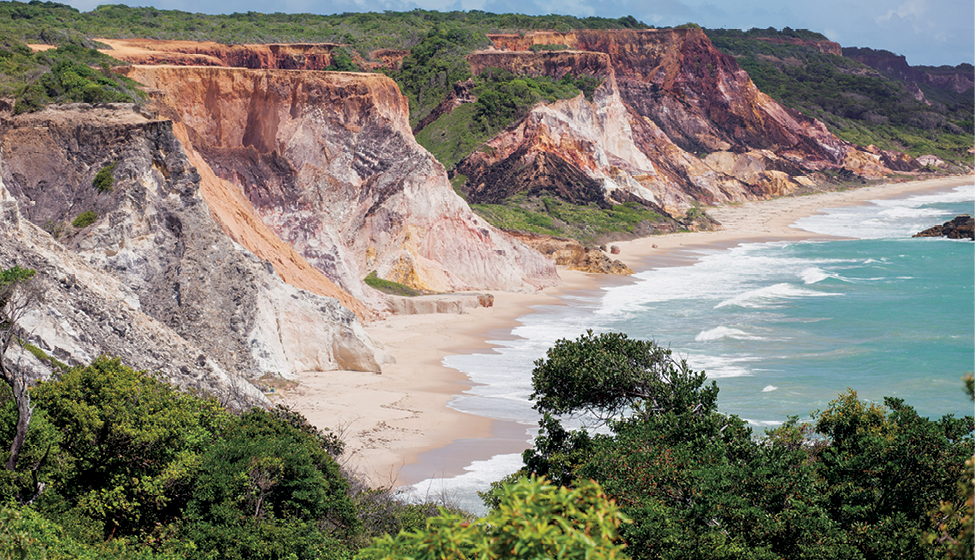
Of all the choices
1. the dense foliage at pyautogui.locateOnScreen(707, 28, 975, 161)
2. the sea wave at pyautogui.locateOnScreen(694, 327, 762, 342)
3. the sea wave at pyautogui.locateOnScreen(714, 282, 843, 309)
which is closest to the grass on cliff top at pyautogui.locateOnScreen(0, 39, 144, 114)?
the sea wave at pyautogui.locateOnScreen(694, 327, 762, 342)

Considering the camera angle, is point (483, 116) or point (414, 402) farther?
point (483, 116)

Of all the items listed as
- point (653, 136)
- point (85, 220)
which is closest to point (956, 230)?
point (653, 136)

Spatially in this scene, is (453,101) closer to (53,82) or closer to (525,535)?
(53,82)

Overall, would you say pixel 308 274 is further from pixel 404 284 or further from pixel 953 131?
pixel 953 131

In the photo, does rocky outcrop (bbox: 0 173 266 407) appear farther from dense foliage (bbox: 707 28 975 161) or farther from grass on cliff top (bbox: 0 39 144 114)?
dense foliage (bbox: 707 28 975 161)

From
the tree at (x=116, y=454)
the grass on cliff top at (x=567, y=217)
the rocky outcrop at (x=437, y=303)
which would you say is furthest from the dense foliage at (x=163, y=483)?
the grass on cliff top at (x=567, y=217)

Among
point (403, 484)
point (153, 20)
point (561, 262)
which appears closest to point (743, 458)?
point (403, 484)
